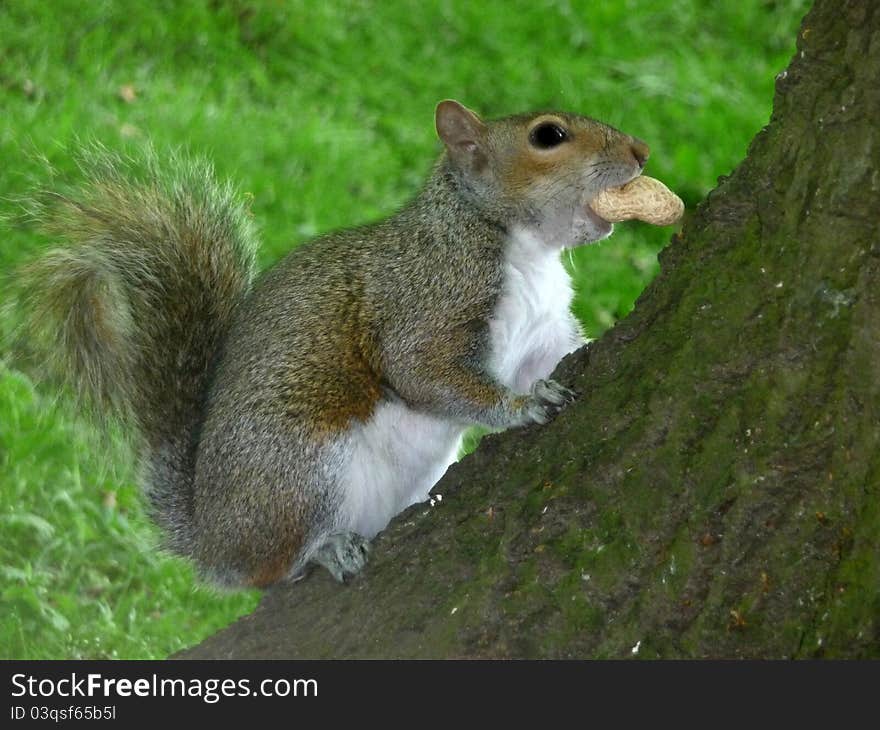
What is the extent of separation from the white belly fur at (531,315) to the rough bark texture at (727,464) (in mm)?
388

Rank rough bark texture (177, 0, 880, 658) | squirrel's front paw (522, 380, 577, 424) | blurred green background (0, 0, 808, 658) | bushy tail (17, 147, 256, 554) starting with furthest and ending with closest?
blurred green background (0, 0, 808, 658)
bushy tail (17, 147, 256, 554)
squirrel's front paw (522, 380, 577, 424)
rough bark texture (177, 0, 880, 658)

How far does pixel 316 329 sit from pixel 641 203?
0.51 metres

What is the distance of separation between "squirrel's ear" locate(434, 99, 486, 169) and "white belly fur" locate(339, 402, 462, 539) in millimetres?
411

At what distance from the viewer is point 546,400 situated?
1861 millimetres

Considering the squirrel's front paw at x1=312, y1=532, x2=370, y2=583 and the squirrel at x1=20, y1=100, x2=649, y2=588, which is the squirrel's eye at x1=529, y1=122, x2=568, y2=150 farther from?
the squirrel's front paw at x1=312, y1=532, x2=370, y2=583

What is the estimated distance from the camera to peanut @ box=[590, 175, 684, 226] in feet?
6.82

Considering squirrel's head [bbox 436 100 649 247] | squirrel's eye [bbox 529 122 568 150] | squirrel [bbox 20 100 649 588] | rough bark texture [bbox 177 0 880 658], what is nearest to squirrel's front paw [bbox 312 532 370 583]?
squirrel [bbox 20 100 649 588]

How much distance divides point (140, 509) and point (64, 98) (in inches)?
68.3

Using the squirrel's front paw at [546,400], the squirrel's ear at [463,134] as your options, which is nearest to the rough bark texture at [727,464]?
the squirrel's front paw at [546,400]

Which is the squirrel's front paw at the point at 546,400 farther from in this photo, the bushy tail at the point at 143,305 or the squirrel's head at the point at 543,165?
the bushy tail at the point at 143,305

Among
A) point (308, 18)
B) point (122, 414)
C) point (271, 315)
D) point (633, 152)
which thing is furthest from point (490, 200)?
point (308, 18)

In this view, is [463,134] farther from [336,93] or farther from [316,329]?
[336,93]

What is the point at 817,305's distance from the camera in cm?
154
